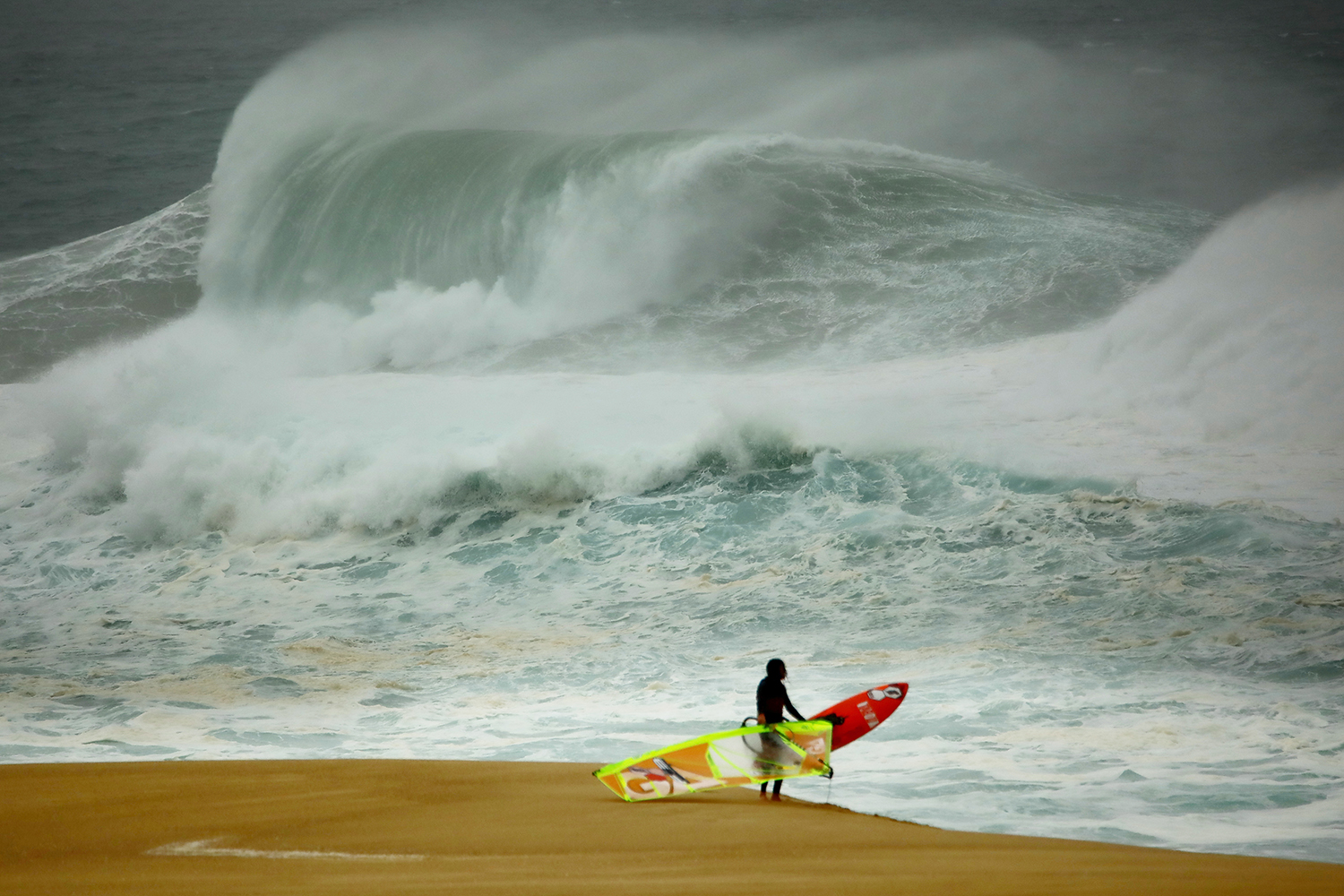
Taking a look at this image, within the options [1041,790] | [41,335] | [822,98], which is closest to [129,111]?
[41,335]

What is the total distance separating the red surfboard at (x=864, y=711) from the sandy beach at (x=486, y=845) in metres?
0.51

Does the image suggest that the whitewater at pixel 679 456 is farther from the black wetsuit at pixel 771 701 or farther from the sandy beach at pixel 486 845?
the sandy beach at pixel 486 845

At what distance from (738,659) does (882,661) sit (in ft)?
2.61

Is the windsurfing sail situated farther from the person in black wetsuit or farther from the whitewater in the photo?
the whitewater

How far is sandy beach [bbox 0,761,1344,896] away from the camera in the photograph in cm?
286

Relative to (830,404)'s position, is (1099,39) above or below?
above

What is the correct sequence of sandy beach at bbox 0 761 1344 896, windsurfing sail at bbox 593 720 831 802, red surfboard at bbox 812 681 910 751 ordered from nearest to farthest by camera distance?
sandy beach at bbox 0 761 1344 896 < windsurfing sail at bbox 593 720 831 802 < red surfboard at bbox 812 681 910 751

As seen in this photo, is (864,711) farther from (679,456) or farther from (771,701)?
(679,456)

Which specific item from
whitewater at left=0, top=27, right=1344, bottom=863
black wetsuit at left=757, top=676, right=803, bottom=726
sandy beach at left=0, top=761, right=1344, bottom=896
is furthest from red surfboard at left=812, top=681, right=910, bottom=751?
sandy beach at left=0, top=761, right=1344, bottom=896

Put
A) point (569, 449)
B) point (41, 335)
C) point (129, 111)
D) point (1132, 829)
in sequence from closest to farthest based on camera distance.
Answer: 1. point (1132, 829)
2. point (569, 449)
3. point (41, 335)
4. point (129, 111)

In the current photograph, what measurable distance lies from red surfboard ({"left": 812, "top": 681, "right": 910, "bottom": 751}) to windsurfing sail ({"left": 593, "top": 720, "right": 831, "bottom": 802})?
0.78 ft

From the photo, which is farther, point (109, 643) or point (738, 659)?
point (109, 643)

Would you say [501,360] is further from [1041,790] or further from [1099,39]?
[1099,39]

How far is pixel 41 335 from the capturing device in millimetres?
14938
